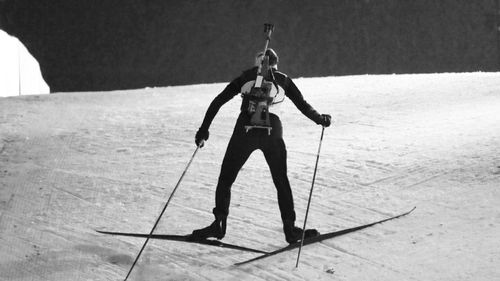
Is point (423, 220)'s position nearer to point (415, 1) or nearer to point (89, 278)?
point (89, 278)

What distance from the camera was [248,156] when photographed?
5.83 meters

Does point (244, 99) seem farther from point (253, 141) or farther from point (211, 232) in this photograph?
point (211, 232)

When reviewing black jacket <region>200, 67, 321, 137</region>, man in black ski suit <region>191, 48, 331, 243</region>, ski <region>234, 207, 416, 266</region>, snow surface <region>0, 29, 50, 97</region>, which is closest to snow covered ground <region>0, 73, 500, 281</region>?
ski <region>234, 207, 416, 266</region>

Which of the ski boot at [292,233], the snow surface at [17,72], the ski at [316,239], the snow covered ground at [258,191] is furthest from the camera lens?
the snow surface at [17,72]

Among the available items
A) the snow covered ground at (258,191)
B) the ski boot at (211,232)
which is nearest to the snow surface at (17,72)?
the snow covered ground at (258,191)

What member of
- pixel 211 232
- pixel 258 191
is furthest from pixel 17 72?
pixel 211 232

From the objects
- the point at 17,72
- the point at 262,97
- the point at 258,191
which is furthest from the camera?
the point at 17,72

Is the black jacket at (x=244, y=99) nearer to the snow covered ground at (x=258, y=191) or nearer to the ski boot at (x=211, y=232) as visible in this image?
the ski boot at (x=211, y=232)

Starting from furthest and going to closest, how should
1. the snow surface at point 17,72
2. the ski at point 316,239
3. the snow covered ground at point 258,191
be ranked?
1. the snow surface at point 17,72
2. the ski at point 316,239
3. the snow covered ground at point 258,191

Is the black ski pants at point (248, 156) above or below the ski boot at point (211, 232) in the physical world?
above

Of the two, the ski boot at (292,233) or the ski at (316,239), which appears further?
the ski boot at (292,233)

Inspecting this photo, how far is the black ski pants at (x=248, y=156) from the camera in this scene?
19.2 ft

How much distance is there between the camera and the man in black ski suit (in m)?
5.81

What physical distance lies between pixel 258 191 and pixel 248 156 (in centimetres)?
213
